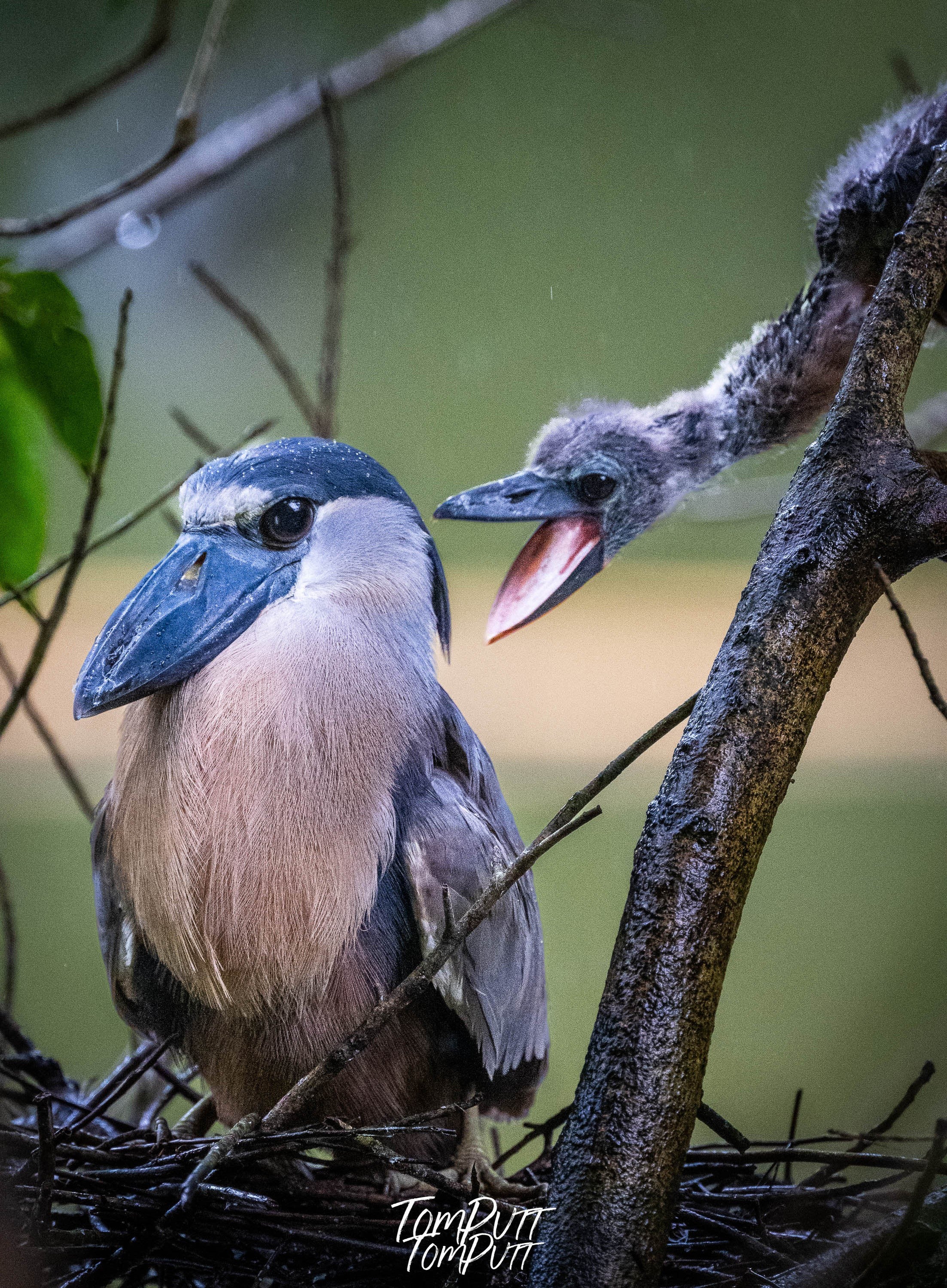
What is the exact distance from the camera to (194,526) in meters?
0.77

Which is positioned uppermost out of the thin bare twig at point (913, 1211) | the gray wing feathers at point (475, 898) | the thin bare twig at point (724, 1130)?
the gray wing feathers at point (475, 898)

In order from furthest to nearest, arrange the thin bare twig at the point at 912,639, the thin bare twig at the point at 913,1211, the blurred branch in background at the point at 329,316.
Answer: the blurred branch in background at the point at 329,316, the thin bare twig at the point at 912,639, the thin bare twig at the point at 913,1211

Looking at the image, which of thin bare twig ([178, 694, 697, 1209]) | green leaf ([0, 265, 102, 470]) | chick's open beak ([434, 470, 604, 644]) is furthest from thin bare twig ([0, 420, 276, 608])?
thin bare twig ([178, 694, 697, 1209])

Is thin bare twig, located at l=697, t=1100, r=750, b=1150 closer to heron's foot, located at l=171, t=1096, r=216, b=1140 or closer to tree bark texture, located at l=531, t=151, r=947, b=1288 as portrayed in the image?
tree bark texture, located at l=531, t=151, r=947, b=1288

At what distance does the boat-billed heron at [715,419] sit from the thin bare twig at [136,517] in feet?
0.73

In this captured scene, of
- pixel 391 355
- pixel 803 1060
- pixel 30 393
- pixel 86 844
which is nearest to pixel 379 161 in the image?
pixel 391 355

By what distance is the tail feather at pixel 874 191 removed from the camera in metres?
0.90

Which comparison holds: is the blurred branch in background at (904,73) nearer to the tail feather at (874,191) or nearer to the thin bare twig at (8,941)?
the tail feather at (874,191)

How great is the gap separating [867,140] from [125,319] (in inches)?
27.4

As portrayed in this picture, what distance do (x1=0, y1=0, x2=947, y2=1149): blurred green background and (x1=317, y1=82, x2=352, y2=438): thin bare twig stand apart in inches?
0.5

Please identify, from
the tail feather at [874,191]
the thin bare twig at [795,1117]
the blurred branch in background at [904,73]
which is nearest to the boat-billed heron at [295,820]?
the thin bare twig at [795,1117]

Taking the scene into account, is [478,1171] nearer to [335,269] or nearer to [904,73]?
[335,269]

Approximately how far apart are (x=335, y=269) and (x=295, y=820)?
520 millimetres

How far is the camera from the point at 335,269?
932mm
